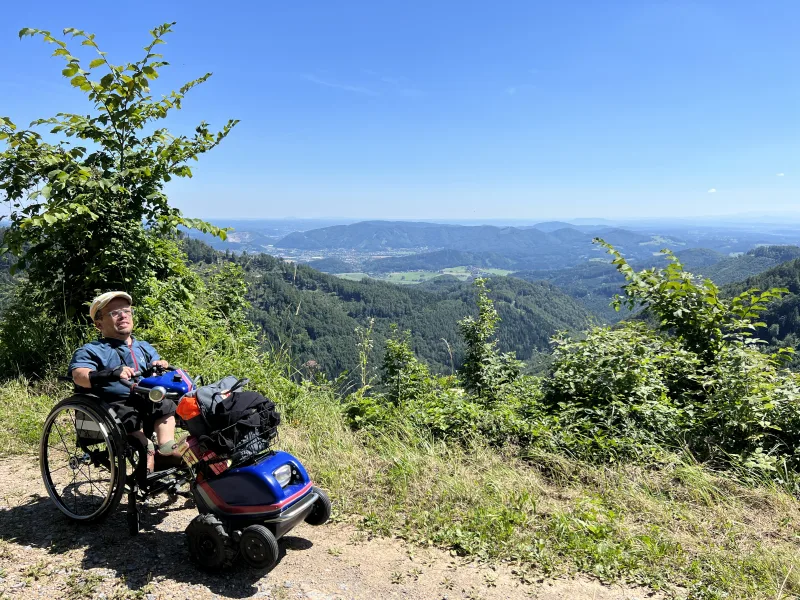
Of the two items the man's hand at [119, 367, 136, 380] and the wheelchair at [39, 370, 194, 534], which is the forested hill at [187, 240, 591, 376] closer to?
the wheelchair at [39, 370, 194, 534]

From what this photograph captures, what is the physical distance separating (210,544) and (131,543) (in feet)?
2.35

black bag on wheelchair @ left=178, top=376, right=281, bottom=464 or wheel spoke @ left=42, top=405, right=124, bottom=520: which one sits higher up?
black bag on wheelchair @ left=178, top=376, right=281, bottom=464

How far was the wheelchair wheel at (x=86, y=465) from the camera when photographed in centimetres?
296

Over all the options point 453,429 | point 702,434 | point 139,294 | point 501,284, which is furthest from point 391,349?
point 501,284

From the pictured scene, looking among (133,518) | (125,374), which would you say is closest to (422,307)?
(133,518)

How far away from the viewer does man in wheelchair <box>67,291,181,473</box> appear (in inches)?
119

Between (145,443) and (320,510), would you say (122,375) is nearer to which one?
(145,443)

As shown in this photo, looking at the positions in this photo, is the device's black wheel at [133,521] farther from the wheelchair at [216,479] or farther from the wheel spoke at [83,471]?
the wheel spoke at [83,471]

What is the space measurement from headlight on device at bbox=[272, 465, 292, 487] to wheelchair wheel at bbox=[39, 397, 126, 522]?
107 cm

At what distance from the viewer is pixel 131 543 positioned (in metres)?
3.02

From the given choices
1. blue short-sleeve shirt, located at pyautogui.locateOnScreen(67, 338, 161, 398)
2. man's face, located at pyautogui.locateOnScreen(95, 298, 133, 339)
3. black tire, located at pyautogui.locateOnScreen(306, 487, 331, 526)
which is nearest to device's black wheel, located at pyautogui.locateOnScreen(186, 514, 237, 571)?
black tire, located at pyautogui.locateOnScreen(306, 487, 331, 526)

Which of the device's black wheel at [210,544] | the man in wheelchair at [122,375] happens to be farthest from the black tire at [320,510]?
the man in wheelchair at [122,375]

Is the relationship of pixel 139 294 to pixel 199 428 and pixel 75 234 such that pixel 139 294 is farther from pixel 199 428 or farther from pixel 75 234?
pixel 199 428

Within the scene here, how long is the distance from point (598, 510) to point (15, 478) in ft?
15.9
